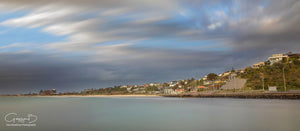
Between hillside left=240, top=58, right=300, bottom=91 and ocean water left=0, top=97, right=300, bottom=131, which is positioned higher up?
hillside left=240, top=58, right=300, bottom=91

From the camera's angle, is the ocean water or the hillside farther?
the hillside

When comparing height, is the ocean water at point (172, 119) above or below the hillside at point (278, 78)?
below

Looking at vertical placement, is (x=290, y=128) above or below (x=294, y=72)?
below

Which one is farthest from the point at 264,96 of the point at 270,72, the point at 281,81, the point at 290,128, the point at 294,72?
the point at 290,128

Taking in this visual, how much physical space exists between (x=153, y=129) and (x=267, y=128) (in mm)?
8466

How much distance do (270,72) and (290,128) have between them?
8864cm

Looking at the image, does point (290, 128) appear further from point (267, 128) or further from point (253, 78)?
point (253, 78)

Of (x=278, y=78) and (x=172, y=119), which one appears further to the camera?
(x=278, y=78)

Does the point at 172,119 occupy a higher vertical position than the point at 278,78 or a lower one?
lower

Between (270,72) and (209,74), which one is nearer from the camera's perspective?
(270,72)

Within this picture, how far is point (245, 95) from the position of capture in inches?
2886

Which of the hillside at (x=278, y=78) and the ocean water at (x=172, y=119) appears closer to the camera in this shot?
the ocean water at (x=172, y=119)

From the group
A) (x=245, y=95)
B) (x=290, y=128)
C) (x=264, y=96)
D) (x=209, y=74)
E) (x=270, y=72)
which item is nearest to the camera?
(x=290, y=128)

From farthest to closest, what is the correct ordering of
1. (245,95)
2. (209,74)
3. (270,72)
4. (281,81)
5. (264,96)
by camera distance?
1. (209,74)
2. (270,72)
3. (281,81)
4. (245,95)
5. (264,96)
